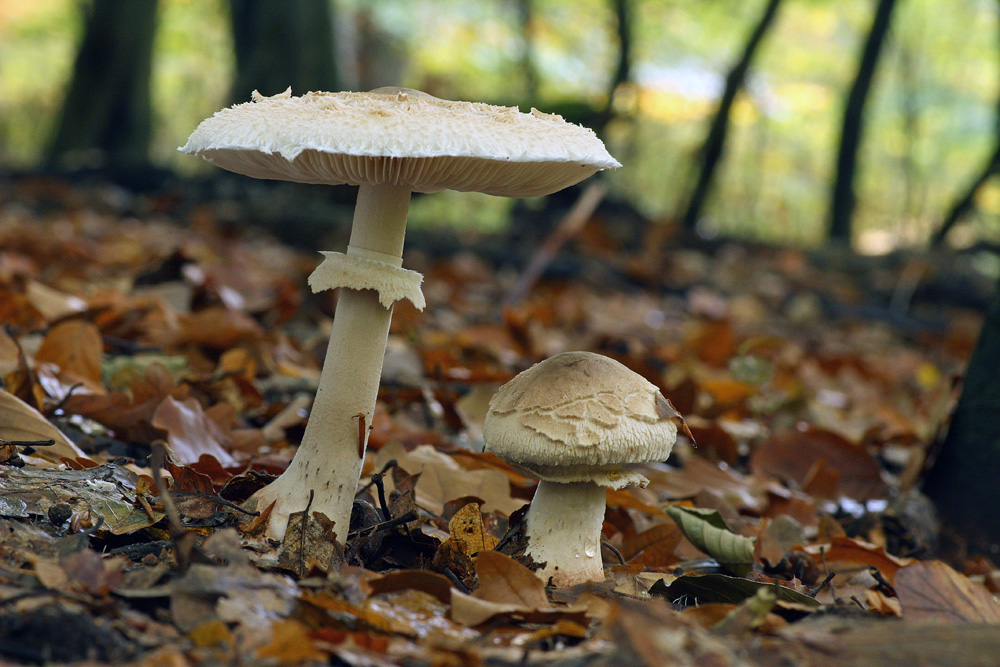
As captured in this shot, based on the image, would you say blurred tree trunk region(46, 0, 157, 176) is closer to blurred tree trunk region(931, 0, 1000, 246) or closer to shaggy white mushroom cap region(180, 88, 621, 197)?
blurred tree trunk region(931, 0, 1000, 246)

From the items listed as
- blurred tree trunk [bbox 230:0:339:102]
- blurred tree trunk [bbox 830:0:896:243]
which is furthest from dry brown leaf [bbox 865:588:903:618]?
blurred tree trunk [bbox 830:0:896:243]

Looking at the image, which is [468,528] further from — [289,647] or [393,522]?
[289,647]

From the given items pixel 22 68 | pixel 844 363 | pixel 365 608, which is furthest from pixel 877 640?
pixel 22 68

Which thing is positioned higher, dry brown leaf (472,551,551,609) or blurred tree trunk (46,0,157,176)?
blurred tree trunk (46,0,157,176)

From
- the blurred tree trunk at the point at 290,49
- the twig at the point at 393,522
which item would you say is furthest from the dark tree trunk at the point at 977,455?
the blurred tree trunk at the point at 290,49

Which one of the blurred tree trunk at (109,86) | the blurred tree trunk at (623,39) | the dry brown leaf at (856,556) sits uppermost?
the blurred tree trunk at (623,39)

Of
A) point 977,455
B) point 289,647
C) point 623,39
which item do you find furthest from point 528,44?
point 289,647

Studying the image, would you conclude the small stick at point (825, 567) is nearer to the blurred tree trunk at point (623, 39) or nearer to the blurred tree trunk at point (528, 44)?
the blurred tree trunk at point (623, 39)
